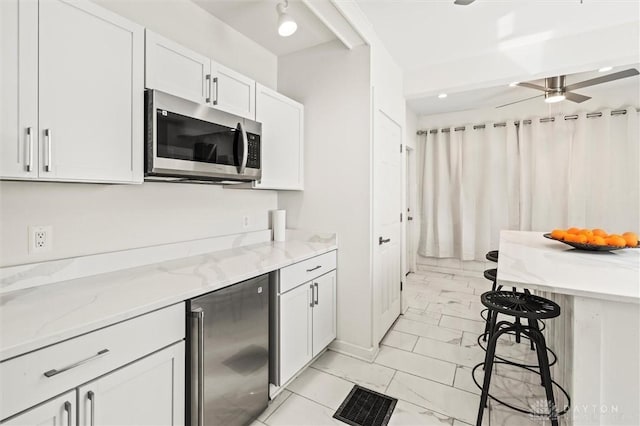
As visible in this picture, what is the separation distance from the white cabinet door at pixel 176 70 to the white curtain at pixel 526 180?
4181 mm

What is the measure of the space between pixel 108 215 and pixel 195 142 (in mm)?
621

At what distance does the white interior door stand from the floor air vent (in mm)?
557

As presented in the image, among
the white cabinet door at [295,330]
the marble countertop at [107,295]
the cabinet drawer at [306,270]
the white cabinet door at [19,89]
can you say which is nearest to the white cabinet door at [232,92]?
the white cabinet door at [19,89]

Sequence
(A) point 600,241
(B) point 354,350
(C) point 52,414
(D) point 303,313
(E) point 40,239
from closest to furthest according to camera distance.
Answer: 1. (C) point 52,414
2. (E) point 40,239
3. (A) point 600,241
4. (D) point 303,313
5. (B) point 354,350

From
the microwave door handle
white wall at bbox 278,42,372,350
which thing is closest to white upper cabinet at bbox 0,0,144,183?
the microwave door handle

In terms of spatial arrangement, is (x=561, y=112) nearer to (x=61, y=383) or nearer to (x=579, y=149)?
(x=579, y=149)

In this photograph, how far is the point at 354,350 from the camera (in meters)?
2.52

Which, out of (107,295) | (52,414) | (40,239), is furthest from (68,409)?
(40,239)

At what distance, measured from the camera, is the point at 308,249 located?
236cm

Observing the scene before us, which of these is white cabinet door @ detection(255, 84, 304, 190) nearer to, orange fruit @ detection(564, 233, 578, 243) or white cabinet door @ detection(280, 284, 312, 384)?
white cabinet door @ detection(280, 284, 312, 384)

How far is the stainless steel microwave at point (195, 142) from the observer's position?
1555 mm

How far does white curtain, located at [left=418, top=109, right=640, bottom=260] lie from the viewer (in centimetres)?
392

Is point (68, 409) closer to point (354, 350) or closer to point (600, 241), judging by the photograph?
point (354, 350)

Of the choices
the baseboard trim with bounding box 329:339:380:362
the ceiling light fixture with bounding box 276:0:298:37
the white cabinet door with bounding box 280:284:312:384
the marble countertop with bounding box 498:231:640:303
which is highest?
the ceiling light fixture with bounding box 276:0:298:37
